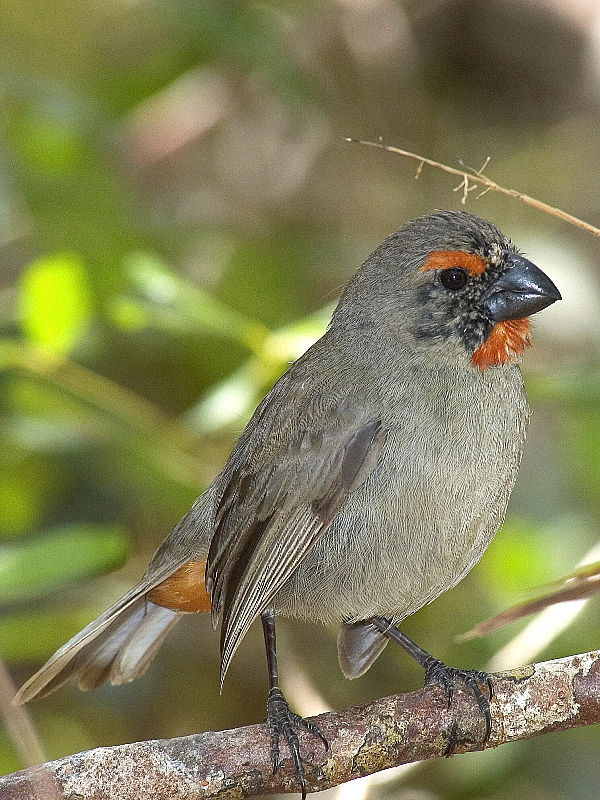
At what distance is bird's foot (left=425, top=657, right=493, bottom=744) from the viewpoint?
10.8 feet

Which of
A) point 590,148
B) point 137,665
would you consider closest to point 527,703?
point 137,665

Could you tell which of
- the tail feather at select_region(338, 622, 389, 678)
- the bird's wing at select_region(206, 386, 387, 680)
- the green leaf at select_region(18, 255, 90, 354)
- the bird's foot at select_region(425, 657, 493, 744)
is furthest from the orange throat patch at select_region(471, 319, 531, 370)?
the green leaf at select_region(18, 255, 90, 354)

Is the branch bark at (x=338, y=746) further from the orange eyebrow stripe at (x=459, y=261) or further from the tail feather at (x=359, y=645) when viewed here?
the orange eyebrow stripe at (x=459, y=261)

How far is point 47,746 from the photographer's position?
527cm

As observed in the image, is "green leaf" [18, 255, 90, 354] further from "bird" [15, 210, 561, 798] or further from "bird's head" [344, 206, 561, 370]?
"bird's head" [344, 206, 561, 370]

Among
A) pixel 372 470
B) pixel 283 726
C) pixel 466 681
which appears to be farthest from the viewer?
pixel 372 470

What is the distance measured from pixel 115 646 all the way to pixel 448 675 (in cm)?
122

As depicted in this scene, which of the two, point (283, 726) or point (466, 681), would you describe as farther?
point (466, 681)

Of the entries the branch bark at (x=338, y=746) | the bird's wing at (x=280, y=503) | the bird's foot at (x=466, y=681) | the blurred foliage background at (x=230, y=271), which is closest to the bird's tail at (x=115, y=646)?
the blurred foliage background at (x=230, y=271)

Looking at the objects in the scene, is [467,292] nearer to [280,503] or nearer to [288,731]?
[280,503]

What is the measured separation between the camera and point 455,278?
12.6 ft

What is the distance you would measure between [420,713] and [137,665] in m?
1.24

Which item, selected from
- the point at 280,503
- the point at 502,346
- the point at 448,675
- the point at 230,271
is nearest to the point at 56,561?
the point at 280,503

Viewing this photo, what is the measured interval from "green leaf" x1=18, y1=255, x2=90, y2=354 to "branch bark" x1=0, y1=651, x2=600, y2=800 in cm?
173
